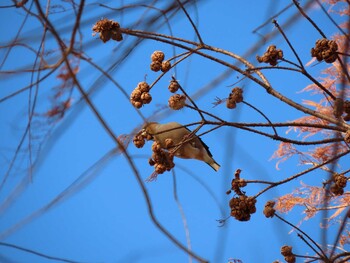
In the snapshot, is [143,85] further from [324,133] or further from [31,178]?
[324,133]

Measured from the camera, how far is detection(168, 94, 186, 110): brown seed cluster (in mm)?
788

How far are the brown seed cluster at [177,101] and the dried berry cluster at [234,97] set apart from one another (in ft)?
0.25

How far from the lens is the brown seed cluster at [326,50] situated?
2.42ft

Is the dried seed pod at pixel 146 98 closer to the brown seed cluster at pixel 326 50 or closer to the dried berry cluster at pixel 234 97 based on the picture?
the dried berry cluster at pixel 234 97

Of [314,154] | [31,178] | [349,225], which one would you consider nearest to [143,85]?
[31,178]

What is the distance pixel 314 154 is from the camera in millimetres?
1367

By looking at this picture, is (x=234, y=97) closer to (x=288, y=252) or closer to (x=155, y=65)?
(x=155, y=65)

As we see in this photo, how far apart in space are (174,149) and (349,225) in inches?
33.6

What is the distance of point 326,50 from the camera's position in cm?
74

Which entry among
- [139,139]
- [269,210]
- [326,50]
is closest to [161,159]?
[139,139]

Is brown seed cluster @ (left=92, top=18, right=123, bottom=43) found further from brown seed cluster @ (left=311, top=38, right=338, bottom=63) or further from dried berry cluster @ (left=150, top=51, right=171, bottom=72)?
brown seed cluster @ (left=311, top=38, right=338, bottom=63)

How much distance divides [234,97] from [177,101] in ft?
0.31

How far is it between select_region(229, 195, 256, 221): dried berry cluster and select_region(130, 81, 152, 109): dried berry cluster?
22cm

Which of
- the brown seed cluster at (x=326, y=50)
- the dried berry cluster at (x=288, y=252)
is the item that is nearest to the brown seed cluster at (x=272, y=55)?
the brown seed cluster at (x=326, y=50)
